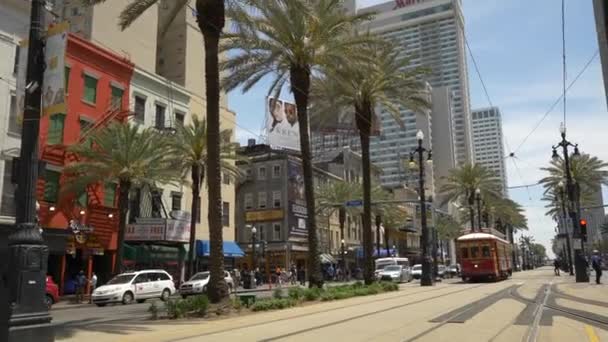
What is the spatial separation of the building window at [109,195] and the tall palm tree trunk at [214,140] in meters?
20.9

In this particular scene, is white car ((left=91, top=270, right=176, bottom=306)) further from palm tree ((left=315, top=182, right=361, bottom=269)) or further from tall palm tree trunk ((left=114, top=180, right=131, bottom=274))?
palm tree ((left=315, top=182, right=361, bottom=269))

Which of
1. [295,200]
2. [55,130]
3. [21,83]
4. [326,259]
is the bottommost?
[326,259]

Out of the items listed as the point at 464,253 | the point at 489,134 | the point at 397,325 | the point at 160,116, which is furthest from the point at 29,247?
the point at 464,253

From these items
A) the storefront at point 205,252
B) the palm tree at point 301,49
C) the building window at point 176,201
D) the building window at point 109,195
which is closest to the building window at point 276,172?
the storefront at point 205,252

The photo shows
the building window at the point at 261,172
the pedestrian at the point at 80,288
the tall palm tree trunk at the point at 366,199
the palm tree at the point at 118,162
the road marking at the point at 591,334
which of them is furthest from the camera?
the building window at the point at 261,172

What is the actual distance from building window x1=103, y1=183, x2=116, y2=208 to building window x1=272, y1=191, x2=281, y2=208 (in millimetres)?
30082

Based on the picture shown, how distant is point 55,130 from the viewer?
116 feet

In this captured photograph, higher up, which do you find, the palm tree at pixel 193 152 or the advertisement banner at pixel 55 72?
the palm tree at pixel 193 152

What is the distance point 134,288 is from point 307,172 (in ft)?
39.1

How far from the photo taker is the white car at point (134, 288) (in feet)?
95.7

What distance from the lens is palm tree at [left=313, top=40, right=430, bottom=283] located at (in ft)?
97.2

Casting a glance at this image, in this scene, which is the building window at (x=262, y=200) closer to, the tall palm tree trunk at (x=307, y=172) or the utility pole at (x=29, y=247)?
the tall palm tree trunk at (x=307, y=172)

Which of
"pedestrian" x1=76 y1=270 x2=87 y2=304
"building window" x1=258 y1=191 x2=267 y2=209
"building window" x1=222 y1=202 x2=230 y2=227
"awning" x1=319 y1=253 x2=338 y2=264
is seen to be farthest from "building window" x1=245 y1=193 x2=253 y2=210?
"pedestrian" x1=76 y1=270 x2=87 y2=304

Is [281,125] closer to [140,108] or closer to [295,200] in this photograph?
[295,200]
